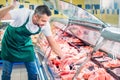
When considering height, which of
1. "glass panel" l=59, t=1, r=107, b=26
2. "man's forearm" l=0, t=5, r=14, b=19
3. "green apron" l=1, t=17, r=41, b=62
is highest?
"man's forearm" l=0, t=5, r=14, b=19

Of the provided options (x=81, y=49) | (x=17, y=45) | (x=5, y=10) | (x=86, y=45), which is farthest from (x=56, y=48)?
(x=17, y=45)

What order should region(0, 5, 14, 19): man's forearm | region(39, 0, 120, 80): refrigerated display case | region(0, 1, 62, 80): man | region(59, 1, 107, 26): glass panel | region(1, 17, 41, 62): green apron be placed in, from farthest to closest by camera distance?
region(1, 17, 41, 62): green apron, region(59, 1, 107, 26): glass panel, region(0, 5, 14, 19): man's forearm, region(0, 1, 62, 80): man, region(39, 0, 120, 80): refrigerated display case

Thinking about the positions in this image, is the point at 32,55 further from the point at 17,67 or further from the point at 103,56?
the point at 17,67

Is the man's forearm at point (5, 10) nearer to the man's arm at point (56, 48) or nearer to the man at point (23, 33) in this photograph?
the man at point (23, 33)

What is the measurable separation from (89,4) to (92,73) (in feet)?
25.0

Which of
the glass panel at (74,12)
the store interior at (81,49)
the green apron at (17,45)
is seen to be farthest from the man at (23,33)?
the glass panel at (74,12)

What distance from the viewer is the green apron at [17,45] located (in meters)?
3.47

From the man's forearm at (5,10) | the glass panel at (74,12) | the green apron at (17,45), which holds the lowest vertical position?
the green apron at (17,45)

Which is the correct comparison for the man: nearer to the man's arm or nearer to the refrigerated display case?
the man's arm

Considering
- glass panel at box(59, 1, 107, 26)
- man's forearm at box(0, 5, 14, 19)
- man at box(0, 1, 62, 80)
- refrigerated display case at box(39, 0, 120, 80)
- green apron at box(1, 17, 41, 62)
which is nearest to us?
refrigerated display case at box(39, 0, 120, 80)

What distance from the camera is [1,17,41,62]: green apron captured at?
3471mm

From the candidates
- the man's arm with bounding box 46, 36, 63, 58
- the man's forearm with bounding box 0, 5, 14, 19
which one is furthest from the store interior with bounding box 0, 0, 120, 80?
the man's forearm with bounding box 0, 5, 14, 19

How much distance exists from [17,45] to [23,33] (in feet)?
1.23

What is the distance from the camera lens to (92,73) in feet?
8.00
